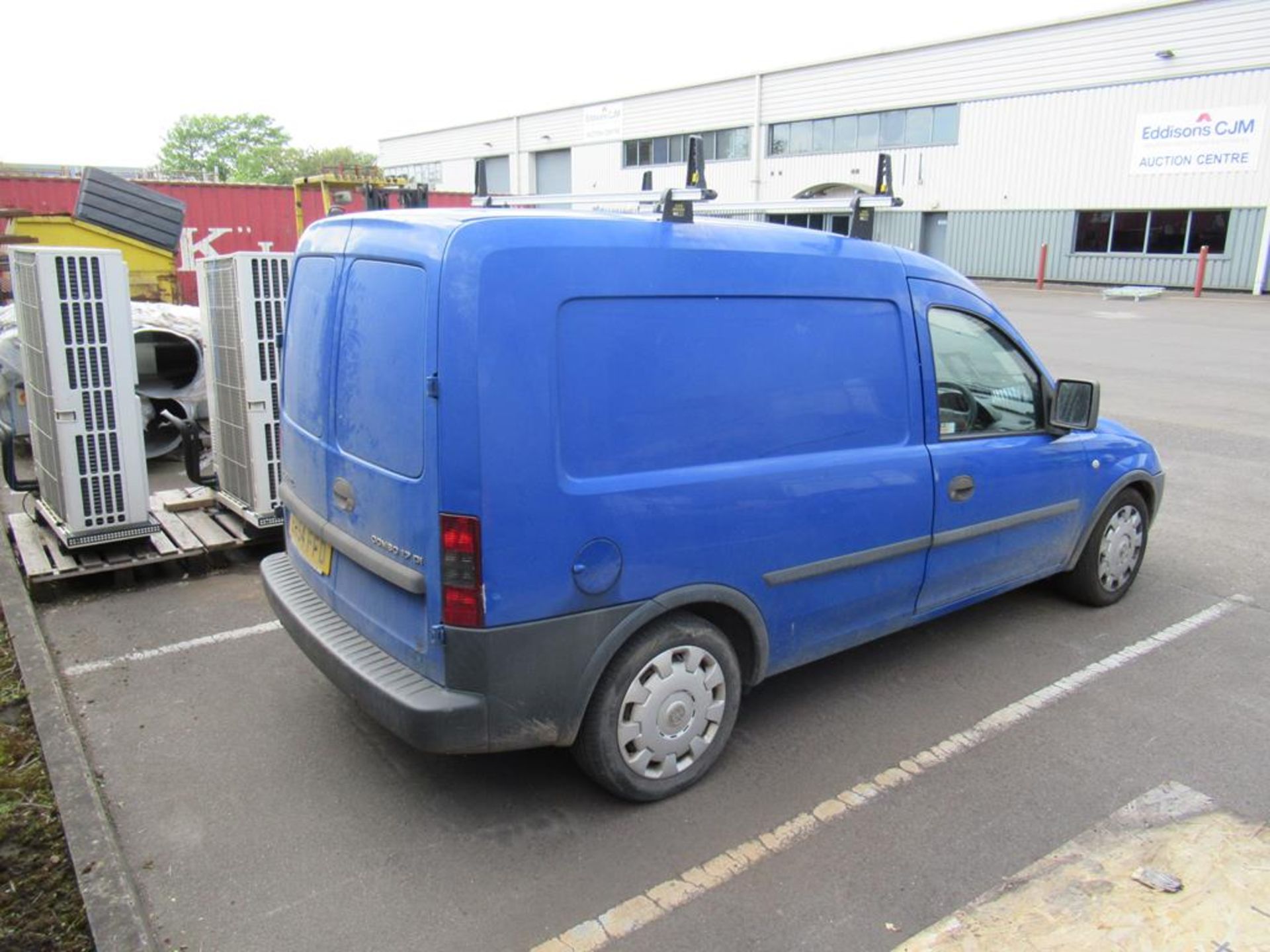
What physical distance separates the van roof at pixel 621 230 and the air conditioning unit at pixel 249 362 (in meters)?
1.96

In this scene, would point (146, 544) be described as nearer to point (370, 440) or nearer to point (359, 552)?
point (359, 552)

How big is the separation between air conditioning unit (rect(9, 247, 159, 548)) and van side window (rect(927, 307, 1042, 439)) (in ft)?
13.8

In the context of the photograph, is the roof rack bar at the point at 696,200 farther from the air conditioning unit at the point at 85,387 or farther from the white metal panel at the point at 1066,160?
the white metal panel at the point at 1066,160

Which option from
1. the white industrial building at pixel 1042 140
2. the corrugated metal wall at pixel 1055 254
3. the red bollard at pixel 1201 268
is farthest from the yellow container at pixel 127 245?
the red bollard at pixel 1201 268

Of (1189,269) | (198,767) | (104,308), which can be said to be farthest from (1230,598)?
(1189,269)

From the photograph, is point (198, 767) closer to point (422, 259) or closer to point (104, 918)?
point (104, 918)

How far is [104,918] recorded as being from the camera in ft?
8.70

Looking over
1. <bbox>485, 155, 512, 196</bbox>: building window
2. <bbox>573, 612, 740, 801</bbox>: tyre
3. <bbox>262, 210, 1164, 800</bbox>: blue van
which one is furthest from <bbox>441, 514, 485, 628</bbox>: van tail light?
<bbox>485, 155, 512, 196</bbox>: building window

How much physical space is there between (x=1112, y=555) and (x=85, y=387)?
568 cm

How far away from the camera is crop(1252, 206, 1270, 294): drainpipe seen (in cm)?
2466

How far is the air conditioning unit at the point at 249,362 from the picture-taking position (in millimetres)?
5465

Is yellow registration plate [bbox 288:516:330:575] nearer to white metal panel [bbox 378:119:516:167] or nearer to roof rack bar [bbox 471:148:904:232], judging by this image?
roof rack bar [bbox 471:148:904:232]

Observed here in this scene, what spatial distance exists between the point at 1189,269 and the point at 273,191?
25094 millimetres

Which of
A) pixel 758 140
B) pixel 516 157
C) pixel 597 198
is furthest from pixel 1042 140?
pixel 597 198
